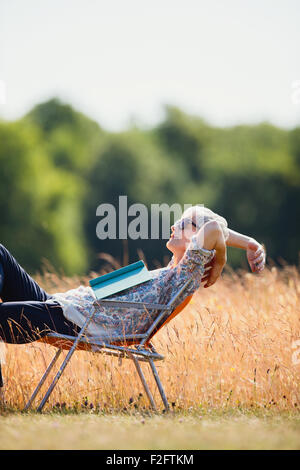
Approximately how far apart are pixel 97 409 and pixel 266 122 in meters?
26.3

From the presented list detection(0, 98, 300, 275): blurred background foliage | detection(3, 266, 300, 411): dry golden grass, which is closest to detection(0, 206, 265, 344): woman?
detection(3, 266, 300, 411): dry golden grass

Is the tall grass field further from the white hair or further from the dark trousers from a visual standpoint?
the white hair

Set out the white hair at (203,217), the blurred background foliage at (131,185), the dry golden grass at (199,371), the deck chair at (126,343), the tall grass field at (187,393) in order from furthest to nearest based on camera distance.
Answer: the blurred background foliage at (131,185), the dry golden grass at (199,371), the white hair at (203,217), the deck chair at (126,343), the tall grass field at (187,393)

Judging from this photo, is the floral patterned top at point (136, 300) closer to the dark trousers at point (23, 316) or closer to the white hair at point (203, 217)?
the dark trousers at point (23, 316)

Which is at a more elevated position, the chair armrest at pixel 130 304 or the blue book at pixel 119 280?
the blue book at pixel 119 280

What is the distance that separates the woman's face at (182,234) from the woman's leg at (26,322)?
28.0 inches

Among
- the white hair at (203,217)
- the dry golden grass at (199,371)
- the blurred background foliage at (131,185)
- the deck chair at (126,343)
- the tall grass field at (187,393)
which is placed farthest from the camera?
the blurred background foliage at (131,185)

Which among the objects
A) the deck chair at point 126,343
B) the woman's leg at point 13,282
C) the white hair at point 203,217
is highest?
the white hair at point 203,217

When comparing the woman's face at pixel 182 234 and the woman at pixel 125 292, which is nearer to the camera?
the woman at pixel 125 292

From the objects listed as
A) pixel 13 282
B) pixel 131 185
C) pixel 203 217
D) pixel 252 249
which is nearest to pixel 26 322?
pixel 13 282

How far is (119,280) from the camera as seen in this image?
11.1ft

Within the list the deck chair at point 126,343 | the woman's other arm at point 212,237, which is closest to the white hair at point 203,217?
the woman's other arm at point 212,237

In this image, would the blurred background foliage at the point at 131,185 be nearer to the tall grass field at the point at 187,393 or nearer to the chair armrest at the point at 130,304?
the tall grass field at the point at 187,393

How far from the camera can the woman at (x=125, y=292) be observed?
3.25 meters
